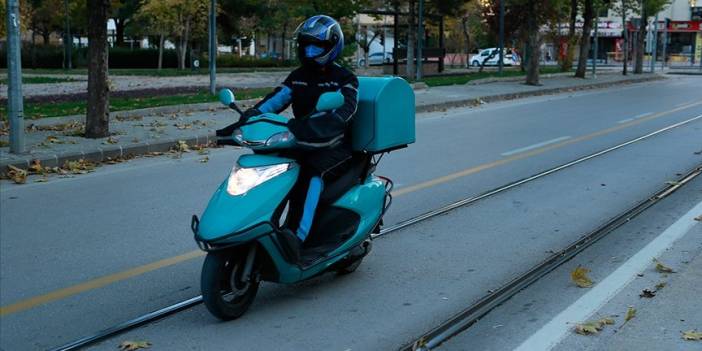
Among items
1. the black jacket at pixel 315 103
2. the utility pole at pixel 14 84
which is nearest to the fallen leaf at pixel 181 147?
the utility pole at pixel 14 84

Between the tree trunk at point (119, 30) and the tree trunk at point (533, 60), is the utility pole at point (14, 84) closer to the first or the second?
the tree trunk at point (533, 60)

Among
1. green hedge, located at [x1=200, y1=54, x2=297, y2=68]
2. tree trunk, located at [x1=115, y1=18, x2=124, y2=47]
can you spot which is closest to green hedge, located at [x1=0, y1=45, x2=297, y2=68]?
green hedge, located at [x1=200, y1=54, x2=297, y2=68]

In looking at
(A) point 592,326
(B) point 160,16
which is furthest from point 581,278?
(B) point 160,16

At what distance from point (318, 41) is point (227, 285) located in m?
1.64

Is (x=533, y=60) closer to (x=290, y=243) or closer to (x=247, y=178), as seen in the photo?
(x=290, y=243)

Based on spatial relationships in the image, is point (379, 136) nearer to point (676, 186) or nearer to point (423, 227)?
point (423, 227)

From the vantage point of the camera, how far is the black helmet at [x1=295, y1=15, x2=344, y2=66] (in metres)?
5.09

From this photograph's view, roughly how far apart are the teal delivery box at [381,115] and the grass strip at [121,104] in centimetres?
1130

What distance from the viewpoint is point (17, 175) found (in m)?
10.0

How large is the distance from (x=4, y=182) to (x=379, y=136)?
6.42 m

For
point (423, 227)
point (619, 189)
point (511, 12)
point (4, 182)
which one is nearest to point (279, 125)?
point (423, 227)

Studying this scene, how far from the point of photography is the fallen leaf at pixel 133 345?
180 inches

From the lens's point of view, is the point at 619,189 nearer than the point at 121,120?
Yes

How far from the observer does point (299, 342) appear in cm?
467
